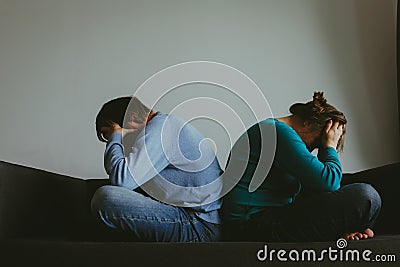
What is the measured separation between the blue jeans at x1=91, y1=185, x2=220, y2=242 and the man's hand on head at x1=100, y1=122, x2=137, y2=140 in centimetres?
22

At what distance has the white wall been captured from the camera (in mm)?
2455

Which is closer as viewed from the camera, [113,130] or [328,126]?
[328,126]

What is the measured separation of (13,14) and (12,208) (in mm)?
1303

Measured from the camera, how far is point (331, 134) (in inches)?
60.4

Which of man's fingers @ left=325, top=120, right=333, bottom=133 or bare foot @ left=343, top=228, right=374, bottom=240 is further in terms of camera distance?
man's fingers @ left=325, top=120, right=333, bottom=133

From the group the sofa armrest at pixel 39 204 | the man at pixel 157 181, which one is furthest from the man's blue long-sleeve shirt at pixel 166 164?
the sofa armrest at pixel 39 204

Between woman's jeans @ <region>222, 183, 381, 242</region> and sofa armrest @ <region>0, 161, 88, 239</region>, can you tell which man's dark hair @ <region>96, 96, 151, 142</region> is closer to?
sofa armrest @ <region>0, 161, 88, 239</region>

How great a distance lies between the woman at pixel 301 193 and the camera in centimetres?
139

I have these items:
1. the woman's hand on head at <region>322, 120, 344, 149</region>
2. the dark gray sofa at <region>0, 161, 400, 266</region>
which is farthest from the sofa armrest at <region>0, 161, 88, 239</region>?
the woman's hand on head at <region>322, 120, 344, 149</region>

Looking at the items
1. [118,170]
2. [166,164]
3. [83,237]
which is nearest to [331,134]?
[166,164]

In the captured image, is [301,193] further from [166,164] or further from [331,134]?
[166,164]

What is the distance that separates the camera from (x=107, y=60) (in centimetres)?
251

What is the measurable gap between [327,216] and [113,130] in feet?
2.16

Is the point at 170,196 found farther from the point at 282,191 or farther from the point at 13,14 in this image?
the point at 13,14
